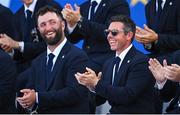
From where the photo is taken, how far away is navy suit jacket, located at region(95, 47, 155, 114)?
15.9 feet

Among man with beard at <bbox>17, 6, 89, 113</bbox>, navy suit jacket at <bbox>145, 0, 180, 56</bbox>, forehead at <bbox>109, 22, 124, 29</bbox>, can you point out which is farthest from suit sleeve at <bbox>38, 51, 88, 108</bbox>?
navy suit jacket at <bbox>145, 0, 180, 56</bbox>

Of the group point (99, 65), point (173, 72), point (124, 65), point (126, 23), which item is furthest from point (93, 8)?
point (173, 72)

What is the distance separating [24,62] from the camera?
634 cm

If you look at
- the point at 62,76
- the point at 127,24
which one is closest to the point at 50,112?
the point at 62,76

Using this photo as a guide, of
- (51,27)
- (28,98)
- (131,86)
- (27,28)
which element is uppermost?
(51,27)

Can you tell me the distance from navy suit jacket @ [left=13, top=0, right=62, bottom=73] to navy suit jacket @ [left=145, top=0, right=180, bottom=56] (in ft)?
4.13

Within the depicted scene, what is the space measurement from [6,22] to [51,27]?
1.08 meters

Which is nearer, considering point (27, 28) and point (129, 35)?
point (129, 35)

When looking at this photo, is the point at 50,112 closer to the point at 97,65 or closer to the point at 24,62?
the point at 97,65

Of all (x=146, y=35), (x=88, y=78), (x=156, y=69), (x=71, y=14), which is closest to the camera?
(x=156, y=69)

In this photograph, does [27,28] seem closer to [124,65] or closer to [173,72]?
[124,65]

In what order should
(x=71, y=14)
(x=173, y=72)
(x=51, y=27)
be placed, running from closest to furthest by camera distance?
(x=173, y=72) → (x=51, y=27) → (x=71, y=14)

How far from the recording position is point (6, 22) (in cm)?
626

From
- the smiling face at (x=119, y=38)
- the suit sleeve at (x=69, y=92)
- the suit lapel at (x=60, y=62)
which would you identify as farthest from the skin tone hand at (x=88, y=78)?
the smiling face at (x=119, y=38)
